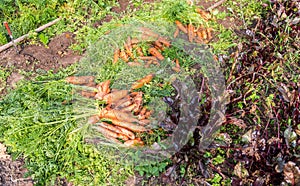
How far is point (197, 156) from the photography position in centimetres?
321

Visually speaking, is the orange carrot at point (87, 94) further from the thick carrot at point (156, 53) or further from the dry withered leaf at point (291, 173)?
the dry withered leaf at point (291, 173)

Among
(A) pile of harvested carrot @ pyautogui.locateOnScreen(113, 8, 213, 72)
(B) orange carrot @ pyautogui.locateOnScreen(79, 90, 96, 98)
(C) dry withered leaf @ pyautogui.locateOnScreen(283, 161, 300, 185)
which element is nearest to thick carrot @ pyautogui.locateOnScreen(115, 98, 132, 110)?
(B) orange carrot @ pyautogui.locateOnScreen(79, 90, 96, 98)

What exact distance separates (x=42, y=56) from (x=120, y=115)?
1432 millimetres

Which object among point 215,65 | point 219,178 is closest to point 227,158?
point 219,178

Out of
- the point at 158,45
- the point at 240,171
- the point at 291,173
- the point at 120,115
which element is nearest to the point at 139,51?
the point at 158,45

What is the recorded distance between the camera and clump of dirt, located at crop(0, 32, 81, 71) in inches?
166

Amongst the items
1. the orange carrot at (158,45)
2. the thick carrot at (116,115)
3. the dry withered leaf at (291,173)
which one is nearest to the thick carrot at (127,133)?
the thick carrot at (116,115)

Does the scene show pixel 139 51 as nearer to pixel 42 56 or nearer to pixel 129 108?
pixel 129 108

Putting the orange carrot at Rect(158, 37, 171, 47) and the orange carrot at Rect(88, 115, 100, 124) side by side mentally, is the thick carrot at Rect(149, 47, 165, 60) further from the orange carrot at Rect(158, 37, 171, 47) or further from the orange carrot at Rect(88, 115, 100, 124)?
the orange carrot at Rect(88, 115, 100, 124)

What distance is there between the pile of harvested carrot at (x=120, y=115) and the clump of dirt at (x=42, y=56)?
0.76 meters

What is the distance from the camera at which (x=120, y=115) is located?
347 cm

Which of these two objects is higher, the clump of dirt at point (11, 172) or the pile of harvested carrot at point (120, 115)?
the pile of harvested carrot at point (120, 115)

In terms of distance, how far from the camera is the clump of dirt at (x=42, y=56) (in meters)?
4.22

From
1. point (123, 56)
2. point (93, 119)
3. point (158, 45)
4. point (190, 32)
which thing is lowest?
point (93, 119)
